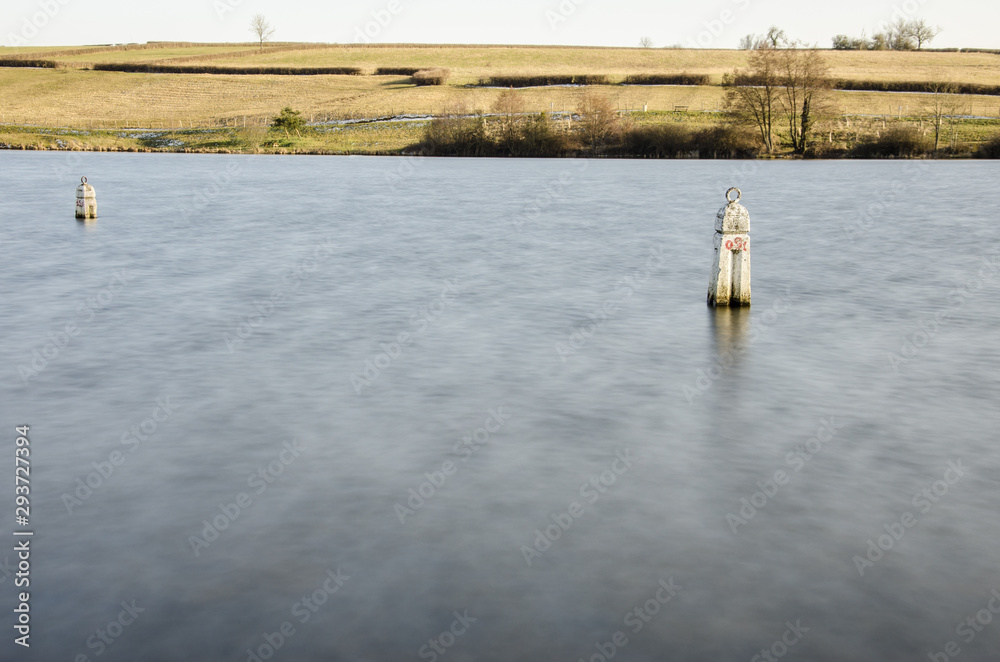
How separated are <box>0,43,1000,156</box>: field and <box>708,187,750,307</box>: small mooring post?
65.5 m

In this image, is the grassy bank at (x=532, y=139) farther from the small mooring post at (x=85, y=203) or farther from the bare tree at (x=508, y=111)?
the small mooring post at (x=85, y=203)

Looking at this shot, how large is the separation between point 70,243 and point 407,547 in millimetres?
22950

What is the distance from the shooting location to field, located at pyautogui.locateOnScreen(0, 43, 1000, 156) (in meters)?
92.5

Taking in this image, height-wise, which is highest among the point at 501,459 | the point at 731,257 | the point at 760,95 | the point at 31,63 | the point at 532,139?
the point at 31,63

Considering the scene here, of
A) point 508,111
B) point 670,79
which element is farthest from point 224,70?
point 508,111

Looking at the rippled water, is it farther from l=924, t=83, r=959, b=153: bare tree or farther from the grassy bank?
l=924, t=83, r=959, b=153: bare tree

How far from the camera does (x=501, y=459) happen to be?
8.99 metres

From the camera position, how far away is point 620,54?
131375mm

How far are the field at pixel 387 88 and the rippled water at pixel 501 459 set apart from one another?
65525 mm

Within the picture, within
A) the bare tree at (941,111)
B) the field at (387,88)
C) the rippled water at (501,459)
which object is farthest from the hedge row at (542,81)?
the rippled water at (501,459)

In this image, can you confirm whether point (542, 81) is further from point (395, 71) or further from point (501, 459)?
point (501, 459)

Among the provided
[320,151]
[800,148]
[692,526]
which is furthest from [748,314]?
[320,151]

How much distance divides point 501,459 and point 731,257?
7.60 meters

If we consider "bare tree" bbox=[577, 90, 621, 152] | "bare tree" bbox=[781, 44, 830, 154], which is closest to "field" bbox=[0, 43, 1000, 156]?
"bare tree" bbox=[781, 44, 830, 154]
